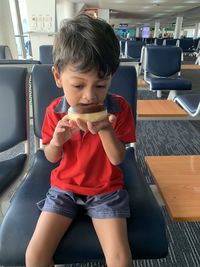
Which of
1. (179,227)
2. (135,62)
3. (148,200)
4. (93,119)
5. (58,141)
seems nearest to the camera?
(93,119)

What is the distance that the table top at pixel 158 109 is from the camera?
5.15 ft

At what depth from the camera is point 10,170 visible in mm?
1175

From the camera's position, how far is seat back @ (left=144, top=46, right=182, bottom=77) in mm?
3971

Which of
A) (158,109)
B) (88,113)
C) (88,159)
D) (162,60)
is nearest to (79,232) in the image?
(88,159)

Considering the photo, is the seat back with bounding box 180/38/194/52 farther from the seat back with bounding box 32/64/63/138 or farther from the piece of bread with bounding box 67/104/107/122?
the piece of bread with bounding box 67/104/107/122

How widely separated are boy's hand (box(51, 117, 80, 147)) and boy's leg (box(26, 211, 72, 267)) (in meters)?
0.24

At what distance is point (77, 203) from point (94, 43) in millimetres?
533

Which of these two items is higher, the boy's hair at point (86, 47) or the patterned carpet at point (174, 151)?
the boy's hair at point (86, 47)

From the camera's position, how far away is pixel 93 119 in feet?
2.42

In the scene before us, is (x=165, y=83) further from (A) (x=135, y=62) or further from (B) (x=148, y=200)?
(B) (x=148, y=200)

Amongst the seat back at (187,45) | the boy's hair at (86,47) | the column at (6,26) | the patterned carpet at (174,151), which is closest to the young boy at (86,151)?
the boy's hair at (86,47)

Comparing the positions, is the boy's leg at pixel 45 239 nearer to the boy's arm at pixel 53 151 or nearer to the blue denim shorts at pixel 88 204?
the blue denim shorts at pixel 88 204

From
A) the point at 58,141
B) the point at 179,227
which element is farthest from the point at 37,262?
the point at 179,227

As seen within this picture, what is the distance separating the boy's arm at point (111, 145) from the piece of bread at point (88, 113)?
8 cm
